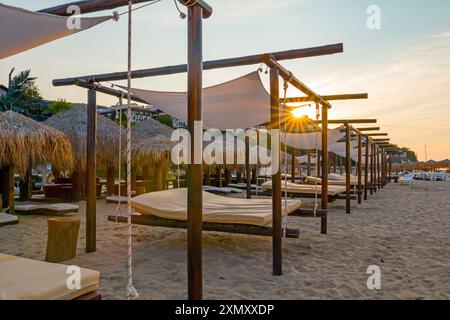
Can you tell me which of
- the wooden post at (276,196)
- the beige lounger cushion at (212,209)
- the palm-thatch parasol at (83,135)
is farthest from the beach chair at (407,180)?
the wooden post at (276,196)

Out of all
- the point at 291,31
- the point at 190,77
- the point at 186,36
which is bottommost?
the point at 190,77

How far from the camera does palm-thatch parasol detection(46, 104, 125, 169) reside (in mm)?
9750

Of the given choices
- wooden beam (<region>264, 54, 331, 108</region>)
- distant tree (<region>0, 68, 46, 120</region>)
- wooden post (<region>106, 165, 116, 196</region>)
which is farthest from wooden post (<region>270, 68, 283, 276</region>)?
distant tree (<region>0, 68, 46, 120</region>)

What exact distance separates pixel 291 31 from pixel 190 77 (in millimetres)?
3544

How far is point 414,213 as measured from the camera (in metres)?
7.99

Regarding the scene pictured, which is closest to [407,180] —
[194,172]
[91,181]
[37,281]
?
[91,181]

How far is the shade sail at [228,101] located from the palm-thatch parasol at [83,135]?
4.93 meters

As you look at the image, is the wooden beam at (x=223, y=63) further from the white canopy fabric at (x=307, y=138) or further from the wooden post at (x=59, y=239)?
the white canopy fabric at (x=307, y=138)

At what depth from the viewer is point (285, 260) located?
13.3 ft

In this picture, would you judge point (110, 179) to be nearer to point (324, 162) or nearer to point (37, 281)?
point (324, 162)

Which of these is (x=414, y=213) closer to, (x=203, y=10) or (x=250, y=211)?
(x=250, y=211)

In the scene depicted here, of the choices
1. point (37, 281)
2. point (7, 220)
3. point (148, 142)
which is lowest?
point (7, 220)

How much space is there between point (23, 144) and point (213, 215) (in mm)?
5257
